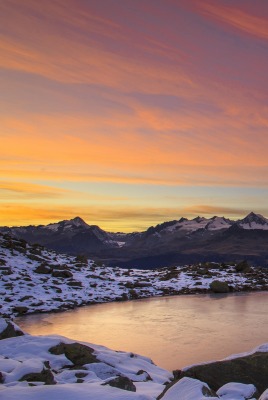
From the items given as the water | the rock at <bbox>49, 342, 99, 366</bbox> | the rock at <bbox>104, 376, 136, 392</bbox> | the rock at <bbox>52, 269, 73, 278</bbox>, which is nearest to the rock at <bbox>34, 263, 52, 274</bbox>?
the rock at <bbox>52, 269, 73, 278</bbox>

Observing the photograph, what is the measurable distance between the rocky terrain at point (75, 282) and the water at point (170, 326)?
2.81 m

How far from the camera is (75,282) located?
Answer: 43.3 meters

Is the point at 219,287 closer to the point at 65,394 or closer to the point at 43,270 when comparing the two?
the point at 43,270

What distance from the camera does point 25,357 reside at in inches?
541

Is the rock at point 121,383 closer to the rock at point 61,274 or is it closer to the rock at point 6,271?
the rock at point 6,271

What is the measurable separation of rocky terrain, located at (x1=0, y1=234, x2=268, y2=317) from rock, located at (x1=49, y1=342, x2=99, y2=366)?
60.7 feet

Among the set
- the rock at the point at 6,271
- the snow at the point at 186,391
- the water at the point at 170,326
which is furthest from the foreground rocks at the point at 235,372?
the rock at the point at 6,271

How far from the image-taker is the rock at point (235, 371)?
11977 millimetres

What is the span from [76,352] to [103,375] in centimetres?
178

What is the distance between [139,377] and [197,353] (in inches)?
283

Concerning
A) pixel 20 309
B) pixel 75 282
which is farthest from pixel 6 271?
pixel 20 309

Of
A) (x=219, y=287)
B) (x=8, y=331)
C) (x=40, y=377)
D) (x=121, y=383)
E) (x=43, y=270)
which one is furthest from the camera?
(x=219, y=287)

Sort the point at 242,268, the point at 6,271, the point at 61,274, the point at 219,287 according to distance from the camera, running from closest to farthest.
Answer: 1. the point at 6,271
2. the point at 61,274
3. the point at 219,287
4. the point at 242,268

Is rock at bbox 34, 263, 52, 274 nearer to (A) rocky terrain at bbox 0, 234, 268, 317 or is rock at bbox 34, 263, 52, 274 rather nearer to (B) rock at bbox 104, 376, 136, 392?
(A) rocky terrain at bbox 0, 234, 268, 317
